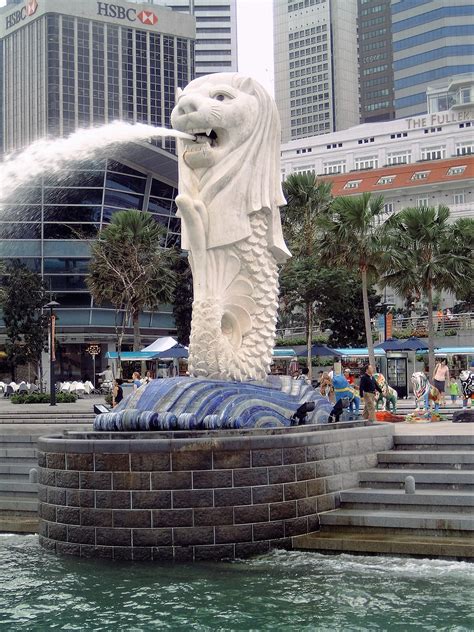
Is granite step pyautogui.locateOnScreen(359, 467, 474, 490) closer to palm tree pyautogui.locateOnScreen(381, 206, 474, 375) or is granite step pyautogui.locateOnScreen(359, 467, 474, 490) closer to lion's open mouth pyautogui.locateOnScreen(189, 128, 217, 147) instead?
lion's open mouth pyautogui.locateOnScreen(189, 128, 217, 147)

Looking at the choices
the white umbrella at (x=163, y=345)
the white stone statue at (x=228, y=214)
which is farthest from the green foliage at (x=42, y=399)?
the white stone statue at (x=228, y=214)

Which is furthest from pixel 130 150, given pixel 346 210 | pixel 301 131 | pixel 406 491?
pixel 301 131

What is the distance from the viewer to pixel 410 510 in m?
11.9

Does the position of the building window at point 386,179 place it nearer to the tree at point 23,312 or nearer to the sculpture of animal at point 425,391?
the tree at point 23,312

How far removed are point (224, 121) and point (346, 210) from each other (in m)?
20.0

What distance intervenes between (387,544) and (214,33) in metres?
142

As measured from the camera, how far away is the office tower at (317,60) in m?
147

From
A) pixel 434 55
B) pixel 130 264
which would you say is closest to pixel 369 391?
pixel 130 264

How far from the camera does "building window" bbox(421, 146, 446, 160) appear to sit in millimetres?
87131

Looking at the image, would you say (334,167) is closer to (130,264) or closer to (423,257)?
(130,264)

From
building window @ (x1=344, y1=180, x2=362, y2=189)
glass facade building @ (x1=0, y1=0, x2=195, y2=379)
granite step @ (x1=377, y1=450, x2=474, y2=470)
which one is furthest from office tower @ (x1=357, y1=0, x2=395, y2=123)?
granite step @ (x1=377, y1=450, x2=474, y2=470)

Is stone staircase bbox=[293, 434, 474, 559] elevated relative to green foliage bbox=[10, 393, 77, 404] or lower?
lower

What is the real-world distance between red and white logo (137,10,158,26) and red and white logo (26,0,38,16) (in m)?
12.0

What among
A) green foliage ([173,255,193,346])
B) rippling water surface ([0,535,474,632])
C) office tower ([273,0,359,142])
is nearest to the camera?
rippling water surface ([0,535,474,632])
